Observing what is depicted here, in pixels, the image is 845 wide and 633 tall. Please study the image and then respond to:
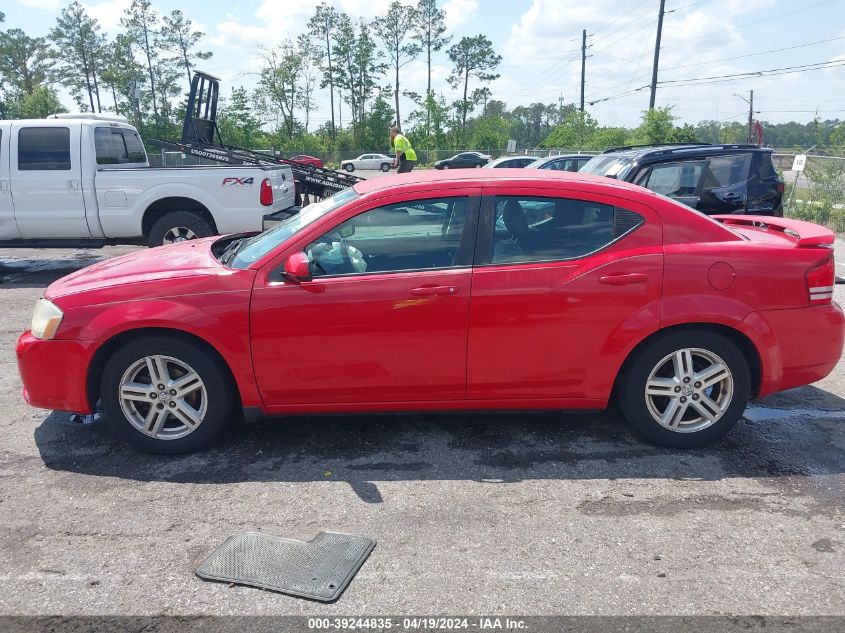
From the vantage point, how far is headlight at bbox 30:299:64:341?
12.6 feet

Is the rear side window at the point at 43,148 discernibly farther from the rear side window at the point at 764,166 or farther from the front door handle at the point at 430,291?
the rear side window at the point at 764,166

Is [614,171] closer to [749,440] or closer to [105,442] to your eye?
[749,440]

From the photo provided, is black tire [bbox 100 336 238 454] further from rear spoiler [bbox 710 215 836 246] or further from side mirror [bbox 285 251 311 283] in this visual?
rear spoiler [bbox 710 215 836 246]

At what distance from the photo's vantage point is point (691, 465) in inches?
150

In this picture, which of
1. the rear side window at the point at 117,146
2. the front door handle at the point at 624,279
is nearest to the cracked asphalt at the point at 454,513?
the front door handle at the point at 624,279

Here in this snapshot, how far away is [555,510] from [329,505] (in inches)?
46.1

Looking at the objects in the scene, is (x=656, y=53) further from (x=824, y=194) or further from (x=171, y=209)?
(x=171, y=209)

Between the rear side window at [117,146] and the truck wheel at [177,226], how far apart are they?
4.18 ft

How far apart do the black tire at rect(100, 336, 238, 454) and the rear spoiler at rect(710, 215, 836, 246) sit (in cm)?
356

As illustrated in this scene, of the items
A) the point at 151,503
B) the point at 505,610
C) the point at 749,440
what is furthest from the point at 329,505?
the point at 749,440

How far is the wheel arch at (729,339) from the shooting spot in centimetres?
386

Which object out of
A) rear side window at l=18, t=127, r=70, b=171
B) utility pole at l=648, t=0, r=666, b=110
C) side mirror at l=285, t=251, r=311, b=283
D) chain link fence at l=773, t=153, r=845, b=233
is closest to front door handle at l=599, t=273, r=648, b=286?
side mirror at l=285, t=251, r=311, b=283

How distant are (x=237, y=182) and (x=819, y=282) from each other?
23.6 ft

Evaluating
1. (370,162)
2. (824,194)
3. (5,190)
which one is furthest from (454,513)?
(370,162)
